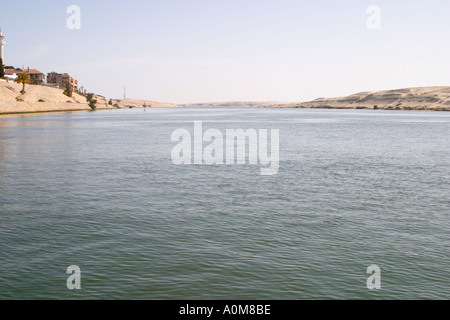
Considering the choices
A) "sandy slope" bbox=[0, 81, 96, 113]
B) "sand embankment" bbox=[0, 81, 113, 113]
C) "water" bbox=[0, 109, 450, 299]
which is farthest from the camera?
"sand embankment" bbox=[0, 81, 113, 113]

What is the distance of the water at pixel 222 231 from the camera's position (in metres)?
16.2

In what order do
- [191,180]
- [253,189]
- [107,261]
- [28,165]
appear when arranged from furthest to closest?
[28,165] < [191,180] < [253,189] < [107,261]

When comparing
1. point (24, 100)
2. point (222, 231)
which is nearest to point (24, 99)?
point (24, 100)

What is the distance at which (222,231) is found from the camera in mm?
22266

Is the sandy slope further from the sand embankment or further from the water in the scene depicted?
the water

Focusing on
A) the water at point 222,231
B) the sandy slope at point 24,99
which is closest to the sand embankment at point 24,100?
the sandy slope at point 24,99

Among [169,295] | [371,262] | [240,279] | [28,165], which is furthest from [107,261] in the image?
[28,165]

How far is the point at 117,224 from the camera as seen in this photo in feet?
76.3

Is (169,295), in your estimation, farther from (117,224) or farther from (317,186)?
(317,186)

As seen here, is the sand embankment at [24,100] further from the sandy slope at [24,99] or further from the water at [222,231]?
the water at [222,231]

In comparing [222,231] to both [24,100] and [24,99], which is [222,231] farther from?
[24,99]

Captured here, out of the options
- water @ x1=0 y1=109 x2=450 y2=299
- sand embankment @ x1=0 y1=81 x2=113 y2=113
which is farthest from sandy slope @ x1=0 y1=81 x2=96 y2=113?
water @ x1=0 y1=109 x2=450 y2=299

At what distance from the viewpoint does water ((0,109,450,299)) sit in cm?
1625
